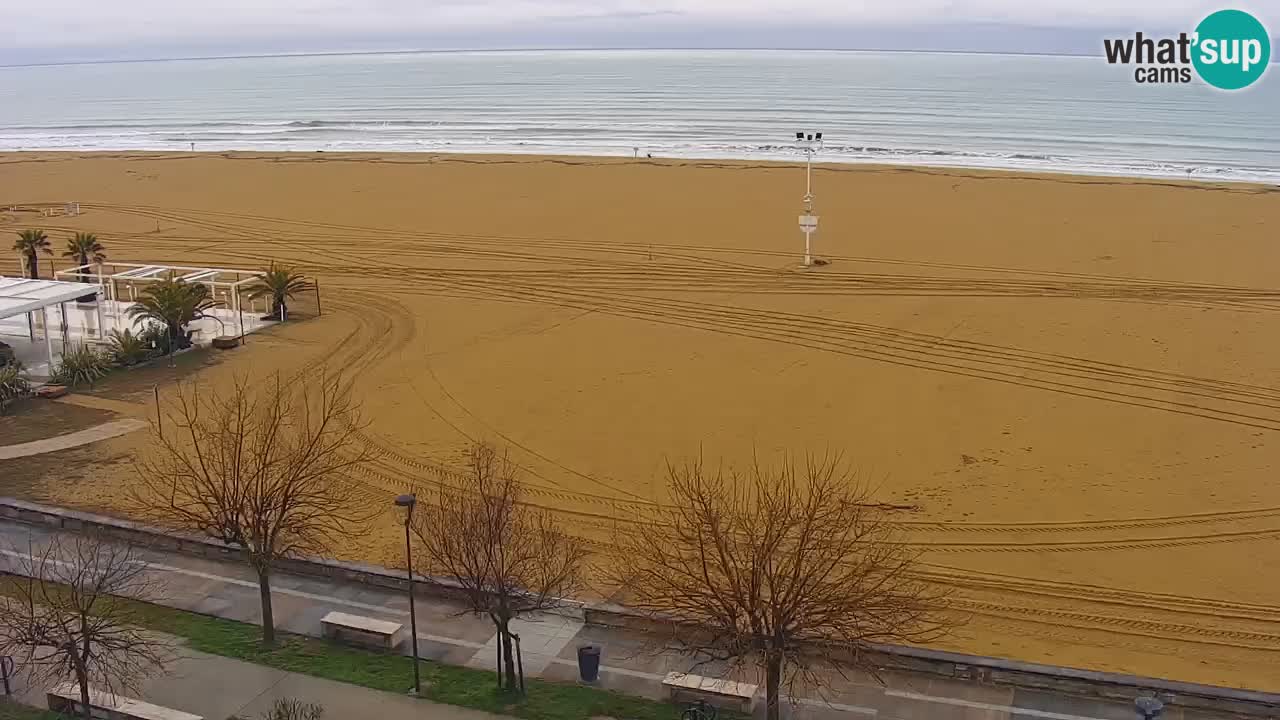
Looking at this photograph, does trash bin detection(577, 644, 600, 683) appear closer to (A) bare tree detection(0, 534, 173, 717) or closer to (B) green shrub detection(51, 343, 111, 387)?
(A) bare tree detection(0, 534, 173, 717)

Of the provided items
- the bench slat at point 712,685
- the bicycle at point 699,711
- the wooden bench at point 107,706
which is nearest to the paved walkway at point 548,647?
the bench slat at point 712,685

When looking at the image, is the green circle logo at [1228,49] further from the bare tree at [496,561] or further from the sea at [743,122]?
the bare tree at [496,561]

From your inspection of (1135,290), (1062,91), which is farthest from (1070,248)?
(1062,91)

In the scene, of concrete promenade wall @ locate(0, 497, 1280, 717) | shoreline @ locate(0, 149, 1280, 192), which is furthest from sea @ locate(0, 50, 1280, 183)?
concrete promenade wall @ locate(0, 497, 1280, 717)

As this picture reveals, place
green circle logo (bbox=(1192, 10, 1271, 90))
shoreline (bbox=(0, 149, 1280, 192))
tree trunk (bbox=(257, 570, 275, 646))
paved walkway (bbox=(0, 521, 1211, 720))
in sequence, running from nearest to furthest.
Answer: paved walkway (bbox=(0, 521, 1211, 720)), tree trunk (bbox=(257, 570, 275, 646)), shoreline (bbox=(0, 149, 1280, 192)), green circle logo (bbox=(1192, 10, 1271, 90))

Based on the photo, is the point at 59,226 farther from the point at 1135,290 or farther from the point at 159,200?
the point at 1135,290

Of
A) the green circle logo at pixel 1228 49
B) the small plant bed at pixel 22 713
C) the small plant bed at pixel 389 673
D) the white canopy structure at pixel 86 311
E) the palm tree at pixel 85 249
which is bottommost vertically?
the small plant bed at pixel 22 713

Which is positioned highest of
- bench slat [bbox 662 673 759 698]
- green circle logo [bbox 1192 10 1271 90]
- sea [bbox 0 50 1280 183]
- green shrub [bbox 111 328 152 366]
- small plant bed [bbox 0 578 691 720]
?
green circle logo [bbox 1192 10 1271 90]
